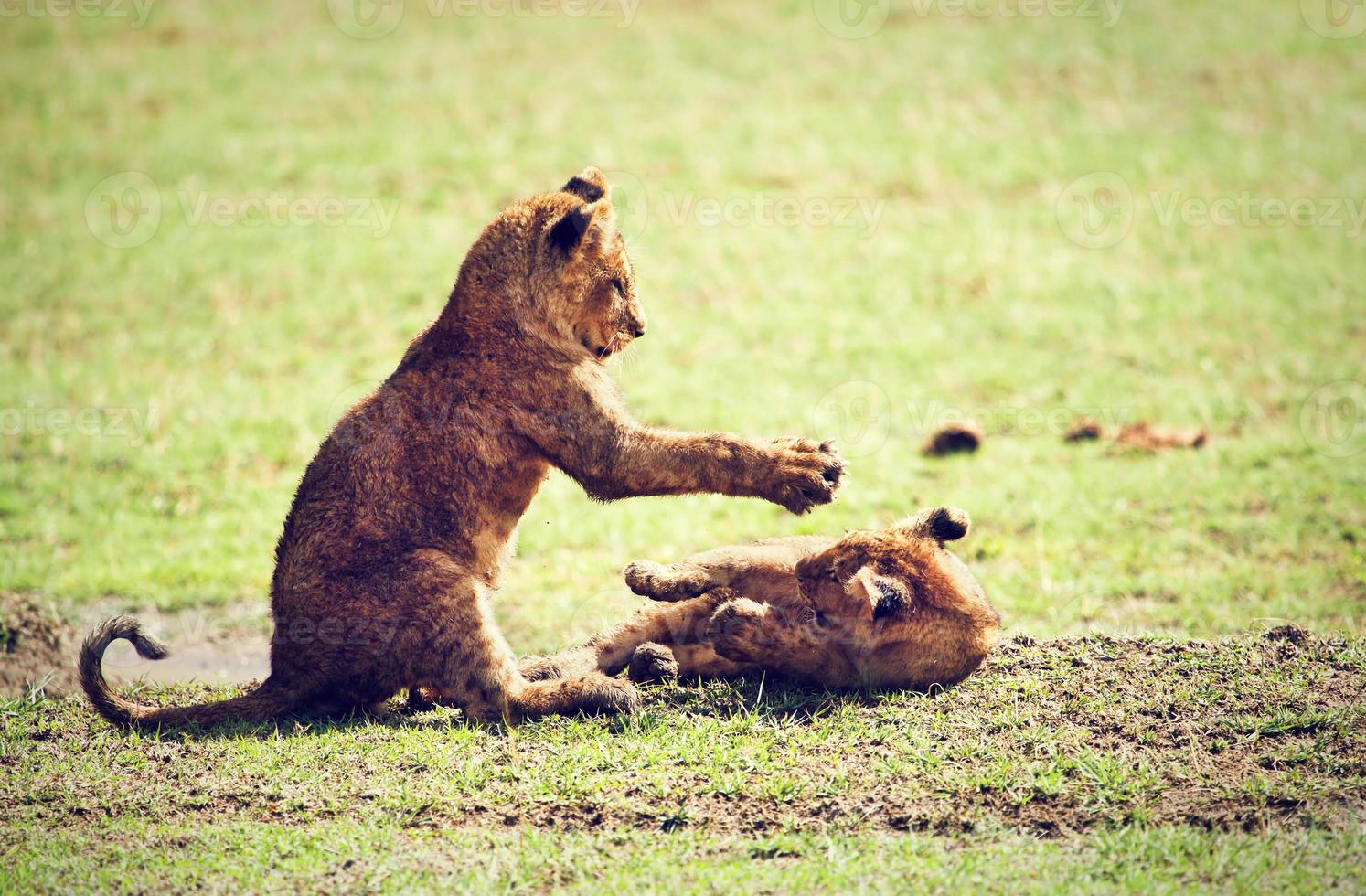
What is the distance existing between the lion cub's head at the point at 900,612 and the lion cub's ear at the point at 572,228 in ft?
6.98

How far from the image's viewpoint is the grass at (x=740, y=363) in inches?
231

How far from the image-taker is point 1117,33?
23109 millimetres

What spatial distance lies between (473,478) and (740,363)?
8.03 meters

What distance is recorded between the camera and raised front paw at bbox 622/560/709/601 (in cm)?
699

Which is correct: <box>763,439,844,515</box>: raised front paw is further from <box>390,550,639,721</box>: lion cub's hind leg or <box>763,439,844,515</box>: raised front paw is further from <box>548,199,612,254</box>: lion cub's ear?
<box>548,199,612,254</box>: lion cub's ear

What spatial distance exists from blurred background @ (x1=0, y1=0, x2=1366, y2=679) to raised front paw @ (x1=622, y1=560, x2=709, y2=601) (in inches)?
91.1

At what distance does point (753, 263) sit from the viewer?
17.2 m

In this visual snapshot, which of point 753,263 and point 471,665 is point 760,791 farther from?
point 753,263

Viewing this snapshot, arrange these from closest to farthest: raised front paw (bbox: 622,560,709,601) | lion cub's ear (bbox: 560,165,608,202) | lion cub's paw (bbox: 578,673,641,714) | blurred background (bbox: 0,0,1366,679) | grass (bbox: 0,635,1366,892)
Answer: grass (bbox: 0,635,1366,892) → lion cub's paw (bbox: 578,673,641,714) → raised front paw (bbox: 622,560,709,601) → lion cub's ear (bbox: 560,165,608,202) → blurred background (bbox: 0,0,1366,679)

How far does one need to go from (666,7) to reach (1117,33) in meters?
7.86

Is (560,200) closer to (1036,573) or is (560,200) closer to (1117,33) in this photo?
(1036,573)

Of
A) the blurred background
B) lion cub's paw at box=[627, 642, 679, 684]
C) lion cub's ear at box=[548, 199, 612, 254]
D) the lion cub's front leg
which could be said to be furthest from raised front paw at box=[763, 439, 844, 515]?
the blurred background

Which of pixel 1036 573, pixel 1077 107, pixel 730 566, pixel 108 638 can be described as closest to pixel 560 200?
pixel 730 566

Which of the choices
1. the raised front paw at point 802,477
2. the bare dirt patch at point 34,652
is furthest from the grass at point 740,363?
the raised front paw at point 802,477
